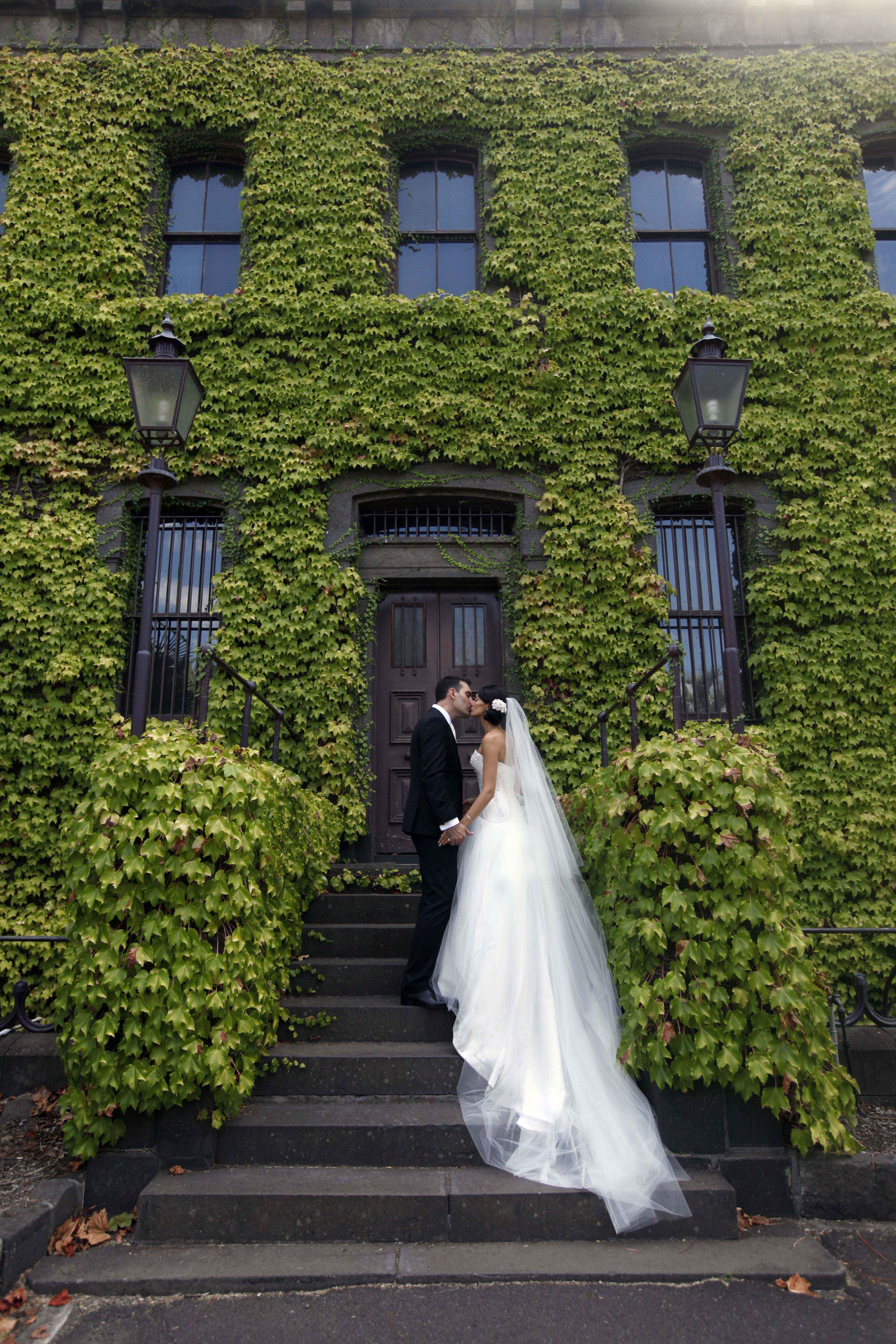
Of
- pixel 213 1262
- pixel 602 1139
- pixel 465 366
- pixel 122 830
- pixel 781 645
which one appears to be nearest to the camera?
pixel 213 1262

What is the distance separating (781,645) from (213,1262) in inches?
262

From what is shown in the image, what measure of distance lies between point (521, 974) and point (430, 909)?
30.2 inches

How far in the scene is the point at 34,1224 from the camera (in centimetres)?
350

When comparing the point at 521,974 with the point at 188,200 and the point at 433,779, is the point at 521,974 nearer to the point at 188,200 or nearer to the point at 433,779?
the point at 433,779

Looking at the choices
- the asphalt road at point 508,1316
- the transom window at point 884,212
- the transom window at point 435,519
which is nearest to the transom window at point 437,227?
the transom window at point 435,519

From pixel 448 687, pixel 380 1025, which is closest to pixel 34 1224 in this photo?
pixel 380 1025

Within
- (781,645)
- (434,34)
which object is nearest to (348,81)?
(434,34)

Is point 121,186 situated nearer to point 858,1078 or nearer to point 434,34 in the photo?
point 434,34

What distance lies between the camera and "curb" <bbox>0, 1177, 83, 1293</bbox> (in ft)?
11.0

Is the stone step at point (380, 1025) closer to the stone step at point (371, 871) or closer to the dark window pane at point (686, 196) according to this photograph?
the stone step at point (371, 871)

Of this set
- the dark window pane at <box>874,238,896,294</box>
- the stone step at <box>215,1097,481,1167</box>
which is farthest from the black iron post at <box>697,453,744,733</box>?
the dark window pane at <box>874,238,896,294</box>

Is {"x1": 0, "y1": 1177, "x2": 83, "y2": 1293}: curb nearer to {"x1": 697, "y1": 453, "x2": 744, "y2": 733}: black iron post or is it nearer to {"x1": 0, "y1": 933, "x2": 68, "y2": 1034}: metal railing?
{"x1": 0, "y1": 933, "x2": 68, "y2": 1034}: metal railing

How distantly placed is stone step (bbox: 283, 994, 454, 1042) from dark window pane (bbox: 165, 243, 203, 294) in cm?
791

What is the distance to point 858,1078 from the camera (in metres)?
5.09
